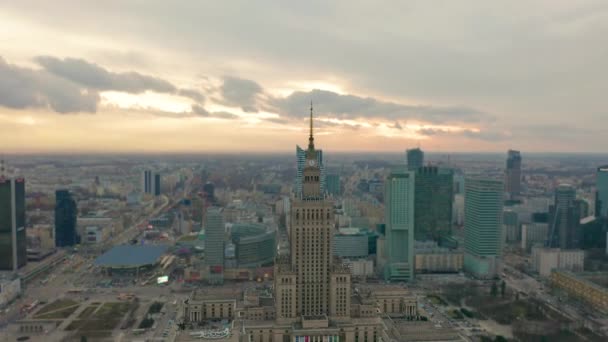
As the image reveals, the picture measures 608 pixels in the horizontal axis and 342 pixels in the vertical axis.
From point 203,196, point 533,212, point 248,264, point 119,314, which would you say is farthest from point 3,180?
point 533,212

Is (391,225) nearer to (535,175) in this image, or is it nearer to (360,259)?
(360,259)

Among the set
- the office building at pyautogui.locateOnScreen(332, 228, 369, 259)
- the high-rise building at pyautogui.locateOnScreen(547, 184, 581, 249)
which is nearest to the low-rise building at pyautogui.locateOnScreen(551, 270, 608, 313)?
the high-rise building at pyautogui.locateOnScreen(547, 184, 581, 249)

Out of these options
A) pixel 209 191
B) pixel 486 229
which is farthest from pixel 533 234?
pixel 209 191

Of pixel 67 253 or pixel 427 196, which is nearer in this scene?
pixel 67 253

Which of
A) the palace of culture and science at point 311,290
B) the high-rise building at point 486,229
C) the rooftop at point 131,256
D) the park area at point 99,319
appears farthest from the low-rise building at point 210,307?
the high-rise building at point 486,229

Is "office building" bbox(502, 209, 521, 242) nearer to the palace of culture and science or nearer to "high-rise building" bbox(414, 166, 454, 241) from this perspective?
"high-rise building" bbox(414, 166, 454, 241)

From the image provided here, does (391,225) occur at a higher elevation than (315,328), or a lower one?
higher
